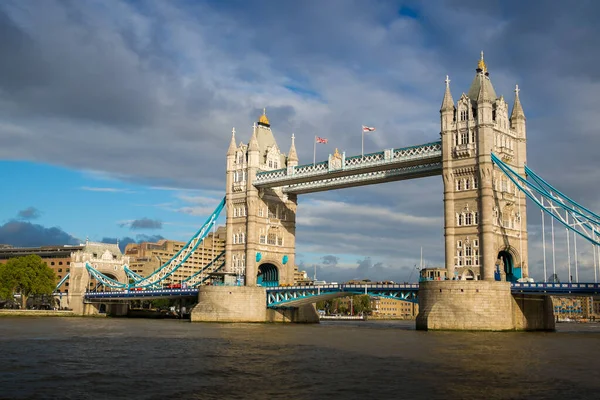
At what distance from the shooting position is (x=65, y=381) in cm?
2930

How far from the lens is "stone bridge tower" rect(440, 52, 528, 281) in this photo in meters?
69.1

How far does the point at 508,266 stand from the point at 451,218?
8643mm

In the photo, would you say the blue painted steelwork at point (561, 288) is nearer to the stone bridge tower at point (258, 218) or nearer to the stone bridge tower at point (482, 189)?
the stone bridge tower at point (482, 189)

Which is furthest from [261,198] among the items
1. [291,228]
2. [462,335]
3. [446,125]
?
[462,335]

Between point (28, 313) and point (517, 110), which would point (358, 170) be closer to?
point (517, 110)

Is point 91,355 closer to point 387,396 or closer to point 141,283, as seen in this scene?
point 387,396

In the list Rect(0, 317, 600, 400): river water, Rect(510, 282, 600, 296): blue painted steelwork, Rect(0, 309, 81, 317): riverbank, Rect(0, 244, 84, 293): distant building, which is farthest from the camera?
Rect(0, 244, 84, 293): distant building

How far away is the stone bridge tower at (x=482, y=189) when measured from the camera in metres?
69.1

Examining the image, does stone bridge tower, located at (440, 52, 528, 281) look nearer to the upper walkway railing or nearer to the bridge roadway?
the upper walkway railing

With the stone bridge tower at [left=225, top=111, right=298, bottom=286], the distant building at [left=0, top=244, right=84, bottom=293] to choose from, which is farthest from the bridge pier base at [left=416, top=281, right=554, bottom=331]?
the distant building at [left=0, top=244, right=84, bottom=293]

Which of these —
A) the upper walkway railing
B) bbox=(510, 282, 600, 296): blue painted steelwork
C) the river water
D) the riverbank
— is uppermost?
the upper walkway railing

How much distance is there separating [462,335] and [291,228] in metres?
43.3

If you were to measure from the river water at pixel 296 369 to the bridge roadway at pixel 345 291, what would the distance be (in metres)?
8.94

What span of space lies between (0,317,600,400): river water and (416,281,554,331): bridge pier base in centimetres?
921
